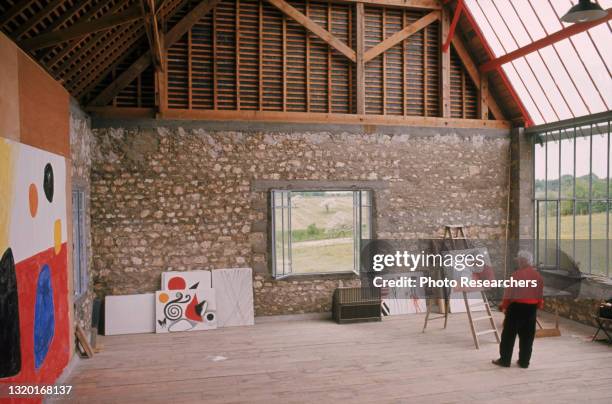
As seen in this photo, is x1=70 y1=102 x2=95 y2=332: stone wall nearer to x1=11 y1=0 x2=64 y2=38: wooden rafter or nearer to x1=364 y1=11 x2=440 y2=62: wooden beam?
x1=11 y1=0 x2=64 y2=38: wooden rafter

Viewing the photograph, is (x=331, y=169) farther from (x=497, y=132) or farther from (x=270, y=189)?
(x=497, y=132)

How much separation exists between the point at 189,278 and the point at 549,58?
7.14 metres

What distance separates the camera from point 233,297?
8.21m

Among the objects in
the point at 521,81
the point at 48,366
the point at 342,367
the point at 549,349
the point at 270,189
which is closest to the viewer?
the point at 48,366

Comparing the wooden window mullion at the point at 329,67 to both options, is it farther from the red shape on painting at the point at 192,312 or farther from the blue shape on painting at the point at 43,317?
the blue shape on painting at the point at 43,317

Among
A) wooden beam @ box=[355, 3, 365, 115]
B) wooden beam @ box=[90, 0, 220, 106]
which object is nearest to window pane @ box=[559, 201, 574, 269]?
wooden beam @ box=[355, 3, 365, 115]

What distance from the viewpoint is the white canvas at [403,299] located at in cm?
884

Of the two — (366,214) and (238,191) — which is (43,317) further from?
(366,214)

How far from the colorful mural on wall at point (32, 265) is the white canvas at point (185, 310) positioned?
212cm

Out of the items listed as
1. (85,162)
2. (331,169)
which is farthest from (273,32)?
(85,162)

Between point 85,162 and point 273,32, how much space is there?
12.6 ft

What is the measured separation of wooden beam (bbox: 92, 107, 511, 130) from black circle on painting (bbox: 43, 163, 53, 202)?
2955 millimetres

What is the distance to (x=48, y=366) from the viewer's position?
4965mm

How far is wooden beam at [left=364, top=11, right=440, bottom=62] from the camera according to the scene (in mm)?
8848
